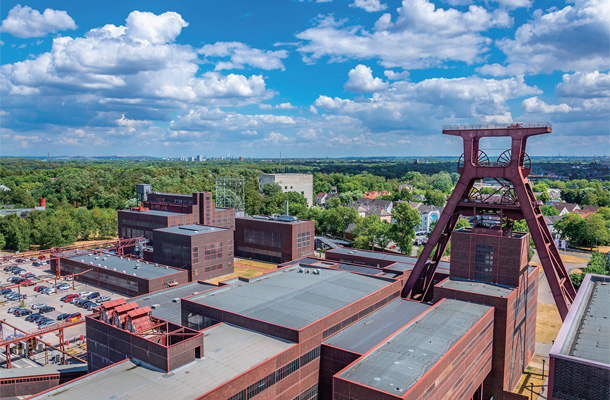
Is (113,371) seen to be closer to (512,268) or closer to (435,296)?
→ (435,296)

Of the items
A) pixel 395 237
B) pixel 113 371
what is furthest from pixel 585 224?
pixel 113 371

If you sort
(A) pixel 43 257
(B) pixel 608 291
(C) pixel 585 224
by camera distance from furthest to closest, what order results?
(C) pixel 585 224
(A) pixel 43 257
(B) pixel 608 291

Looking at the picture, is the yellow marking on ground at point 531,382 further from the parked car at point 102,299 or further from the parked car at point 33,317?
the parked car at point 33,317

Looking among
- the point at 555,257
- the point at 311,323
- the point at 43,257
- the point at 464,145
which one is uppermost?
the point at 464,145

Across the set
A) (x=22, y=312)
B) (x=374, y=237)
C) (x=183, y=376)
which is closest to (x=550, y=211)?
(x=374, y=237)

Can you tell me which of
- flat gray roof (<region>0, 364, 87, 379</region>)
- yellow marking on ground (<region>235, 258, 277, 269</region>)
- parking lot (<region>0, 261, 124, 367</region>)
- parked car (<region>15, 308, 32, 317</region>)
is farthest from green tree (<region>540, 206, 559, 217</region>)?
parked car (<region>15, 308, 32, 317</region>)

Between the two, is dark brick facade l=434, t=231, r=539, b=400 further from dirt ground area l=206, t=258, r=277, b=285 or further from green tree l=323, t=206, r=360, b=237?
green tree l=323, t=206, r=360, b=237

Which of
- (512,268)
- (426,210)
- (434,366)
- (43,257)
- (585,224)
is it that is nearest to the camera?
(434,366)

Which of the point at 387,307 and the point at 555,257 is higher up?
the point at 555,257
